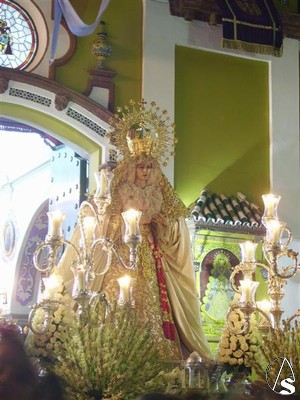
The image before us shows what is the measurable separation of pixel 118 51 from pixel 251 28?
5.44ft

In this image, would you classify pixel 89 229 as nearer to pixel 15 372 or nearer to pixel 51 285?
pixel 51 285

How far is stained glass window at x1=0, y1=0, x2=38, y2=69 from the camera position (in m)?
9.74

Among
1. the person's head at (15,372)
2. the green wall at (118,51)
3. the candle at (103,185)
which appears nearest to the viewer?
the person's head at (15,372)

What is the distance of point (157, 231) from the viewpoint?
766 cm

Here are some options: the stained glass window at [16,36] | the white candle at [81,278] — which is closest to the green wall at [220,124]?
the stained glass window at [16,36]

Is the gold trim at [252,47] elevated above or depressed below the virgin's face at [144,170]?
above

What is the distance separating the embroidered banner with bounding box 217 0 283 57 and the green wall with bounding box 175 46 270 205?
49cm

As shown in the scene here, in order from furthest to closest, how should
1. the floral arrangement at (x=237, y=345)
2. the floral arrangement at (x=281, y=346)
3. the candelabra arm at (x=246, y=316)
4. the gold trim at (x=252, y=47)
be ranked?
1. the gold trim at (x=252, y=47)
2. the floral arrangement at (x=237, y=345)
3. the candelabra arm at (x=246, y=316)
4. the floral arrangement at (x=281, y=346)

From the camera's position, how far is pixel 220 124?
34.8ft

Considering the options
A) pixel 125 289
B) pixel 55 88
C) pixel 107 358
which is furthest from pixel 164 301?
pixel 55 88

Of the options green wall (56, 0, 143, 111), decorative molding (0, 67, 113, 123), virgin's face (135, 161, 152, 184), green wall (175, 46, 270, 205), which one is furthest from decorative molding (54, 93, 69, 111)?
virgin's face (135, 161, 152, 184)

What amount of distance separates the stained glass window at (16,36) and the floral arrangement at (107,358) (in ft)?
15.4

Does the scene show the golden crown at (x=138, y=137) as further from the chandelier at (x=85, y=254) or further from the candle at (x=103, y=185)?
the candle at (x=103, y=185)

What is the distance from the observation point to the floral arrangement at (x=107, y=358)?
17.6 feet
